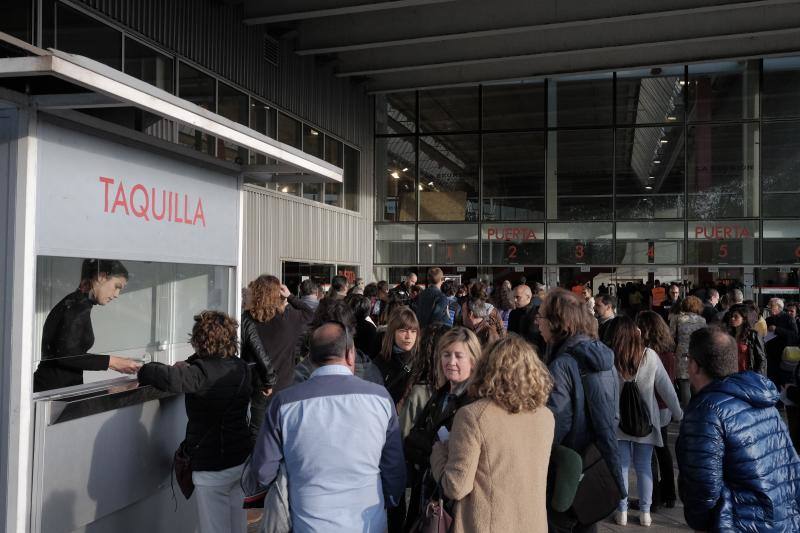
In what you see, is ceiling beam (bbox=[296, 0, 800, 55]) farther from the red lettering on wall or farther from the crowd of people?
the crowd of people

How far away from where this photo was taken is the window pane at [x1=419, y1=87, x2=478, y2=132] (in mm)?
20531

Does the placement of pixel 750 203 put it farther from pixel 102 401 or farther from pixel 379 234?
pixel 102 401

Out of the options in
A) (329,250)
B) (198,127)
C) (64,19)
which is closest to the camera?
(198,127)

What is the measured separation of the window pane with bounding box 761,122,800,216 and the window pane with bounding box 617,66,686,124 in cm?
232

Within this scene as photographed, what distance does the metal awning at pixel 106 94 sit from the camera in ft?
10.1

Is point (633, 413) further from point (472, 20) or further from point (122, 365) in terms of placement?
point (472, 20)

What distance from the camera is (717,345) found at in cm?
305

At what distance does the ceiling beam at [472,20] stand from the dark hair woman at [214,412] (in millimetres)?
12350

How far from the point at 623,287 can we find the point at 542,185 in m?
3.48

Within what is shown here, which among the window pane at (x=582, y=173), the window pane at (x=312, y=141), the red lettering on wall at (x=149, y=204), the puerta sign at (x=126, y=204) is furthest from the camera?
the window pane at (x=582, y=173)

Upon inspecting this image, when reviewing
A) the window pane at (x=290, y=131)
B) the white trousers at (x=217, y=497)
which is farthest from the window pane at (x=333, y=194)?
the white trousers at (x=217, y=497)

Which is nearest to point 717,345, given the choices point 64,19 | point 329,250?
point 64,19

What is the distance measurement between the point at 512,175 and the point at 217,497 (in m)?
17.2

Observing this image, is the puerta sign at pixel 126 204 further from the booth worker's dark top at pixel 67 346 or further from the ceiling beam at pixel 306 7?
the ceiling beam at pixel 306 7
